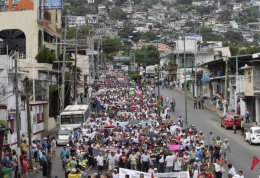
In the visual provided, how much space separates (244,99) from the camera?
60.8m

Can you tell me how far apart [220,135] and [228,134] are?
1.37 meters

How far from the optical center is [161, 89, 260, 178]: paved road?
3335cm

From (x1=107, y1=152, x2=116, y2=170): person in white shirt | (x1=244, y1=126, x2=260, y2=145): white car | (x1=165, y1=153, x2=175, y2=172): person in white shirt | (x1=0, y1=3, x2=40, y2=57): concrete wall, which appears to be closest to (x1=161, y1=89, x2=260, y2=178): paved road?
(x1=244, y1=126, x2=260, y2=145): white car

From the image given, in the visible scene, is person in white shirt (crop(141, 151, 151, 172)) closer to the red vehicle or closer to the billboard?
the red vehicle

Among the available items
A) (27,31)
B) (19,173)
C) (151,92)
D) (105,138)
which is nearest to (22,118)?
(105,138)

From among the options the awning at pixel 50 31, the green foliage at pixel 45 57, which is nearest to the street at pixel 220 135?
the green foliage at pixel 45 57

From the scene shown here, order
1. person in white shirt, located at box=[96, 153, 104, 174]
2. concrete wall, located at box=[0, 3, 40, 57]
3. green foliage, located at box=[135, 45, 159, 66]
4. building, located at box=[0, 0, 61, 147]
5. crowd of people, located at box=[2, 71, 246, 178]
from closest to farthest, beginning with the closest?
crowd of people, located at box=[2, 71, 246, 178] < person in white shirt, located at box=[96, 153, 104, 174] < building, located at box=[0, 0, 61, 147] < concrete wall, located at box=[0, 3, 40, 57] < green foliage, located at box=[135, 45, 159, 66]

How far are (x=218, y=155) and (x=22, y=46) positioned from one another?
145ft

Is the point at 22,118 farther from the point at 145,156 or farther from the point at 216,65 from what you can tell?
the point at 216,65

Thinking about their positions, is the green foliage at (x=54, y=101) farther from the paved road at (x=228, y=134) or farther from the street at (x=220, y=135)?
the paved road at (x=228, y=134)

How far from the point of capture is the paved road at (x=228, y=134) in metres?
33.3

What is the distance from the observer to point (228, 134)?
156ft

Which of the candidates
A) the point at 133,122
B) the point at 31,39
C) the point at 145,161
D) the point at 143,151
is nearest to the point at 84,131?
the point at 133,122

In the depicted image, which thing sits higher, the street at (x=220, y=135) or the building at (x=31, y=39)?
the building at (x=31, y=39)
